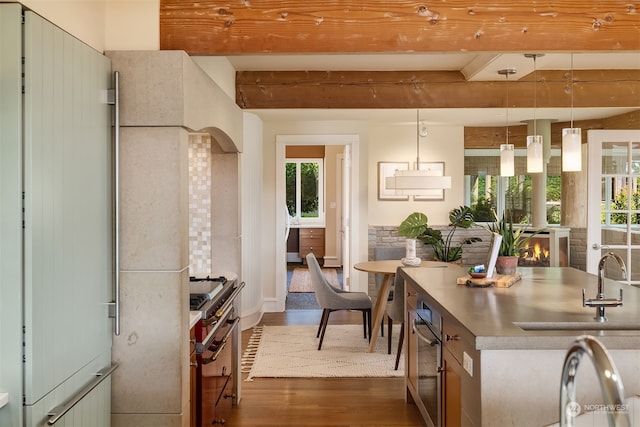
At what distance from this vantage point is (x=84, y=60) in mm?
2094

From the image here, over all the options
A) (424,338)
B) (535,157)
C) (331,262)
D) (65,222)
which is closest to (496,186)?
(331,262)

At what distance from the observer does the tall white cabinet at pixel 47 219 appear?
1.68 meters

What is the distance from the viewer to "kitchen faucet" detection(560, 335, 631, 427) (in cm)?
90

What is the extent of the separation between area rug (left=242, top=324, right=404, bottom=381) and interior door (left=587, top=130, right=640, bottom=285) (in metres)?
2.27

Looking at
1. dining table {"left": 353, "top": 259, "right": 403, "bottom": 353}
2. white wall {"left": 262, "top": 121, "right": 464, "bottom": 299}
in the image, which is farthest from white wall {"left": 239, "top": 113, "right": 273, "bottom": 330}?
white wall {"left": 262, "top": 121, "right": 464, "bottom": 299}

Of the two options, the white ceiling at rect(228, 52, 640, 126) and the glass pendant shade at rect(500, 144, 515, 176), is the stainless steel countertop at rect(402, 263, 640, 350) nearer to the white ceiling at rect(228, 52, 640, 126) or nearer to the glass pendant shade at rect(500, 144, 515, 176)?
the glass pendant shade at rect(500, 144, 515, 176)

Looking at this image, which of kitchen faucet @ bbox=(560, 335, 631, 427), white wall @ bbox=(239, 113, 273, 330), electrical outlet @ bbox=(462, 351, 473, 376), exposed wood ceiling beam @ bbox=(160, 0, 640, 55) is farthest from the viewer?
white wall @ bbox=(239, 113, 273, 330)

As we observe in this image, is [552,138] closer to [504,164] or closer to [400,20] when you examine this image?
[504,164]

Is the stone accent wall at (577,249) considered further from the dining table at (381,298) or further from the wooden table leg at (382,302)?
the wooden table leg at (382,302)

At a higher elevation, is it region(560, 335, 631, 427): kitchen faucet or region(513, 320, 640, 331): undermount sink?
region(560, 335, 631, 427): kitchen faucet

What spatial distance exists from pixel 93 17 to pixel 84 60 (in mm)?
339

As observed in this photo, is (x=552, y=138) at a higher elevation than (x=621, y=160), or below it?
higher

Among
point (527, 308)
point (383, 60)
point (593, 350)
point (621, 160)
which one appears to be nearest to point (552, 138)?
point (621, 160)

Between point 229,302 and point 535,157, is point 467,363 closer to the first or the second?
point 229,302
